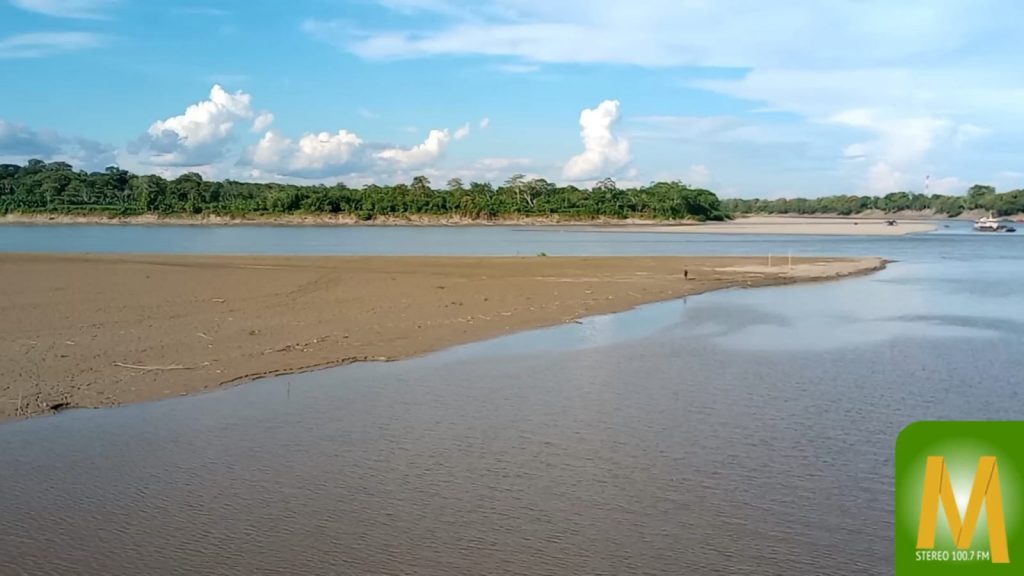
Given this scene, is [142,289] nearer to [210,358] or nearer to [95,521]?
[210,358]

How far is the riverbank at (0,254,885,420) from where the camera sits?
12.5 metres

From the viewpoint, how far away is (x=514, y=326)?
1878cm

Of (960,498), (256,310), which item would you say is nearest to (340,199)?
(256,310)

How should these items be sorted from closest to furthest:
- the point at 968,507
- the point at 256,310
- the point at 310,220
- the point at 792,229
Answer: the point at 968,507
the point at 256,310
the point at 792,229
the point at 310,220

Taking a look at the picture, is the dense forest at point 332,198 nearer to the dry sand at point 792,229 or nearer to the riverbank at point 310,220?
the riverbank at point 310,220

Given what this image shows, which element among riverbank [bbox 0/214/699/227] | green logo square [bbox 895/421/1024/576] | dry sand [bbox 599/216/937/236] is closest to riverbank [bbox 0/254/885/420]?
green logo square [bbox 895/421/1024/576]

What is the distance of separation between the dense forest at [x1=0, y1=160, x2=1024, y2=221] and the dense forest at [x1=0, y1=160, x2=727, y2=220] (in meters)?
0.15

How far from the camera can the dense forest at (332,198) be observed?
130 meters

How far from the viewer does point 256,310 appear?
19578 mm

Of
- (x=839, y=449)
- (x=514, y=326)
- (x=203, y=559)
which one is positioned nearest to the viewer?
(x=203, y=559)

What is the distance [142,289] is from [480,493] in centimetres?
1865

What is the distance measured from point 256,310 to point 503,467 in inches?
485

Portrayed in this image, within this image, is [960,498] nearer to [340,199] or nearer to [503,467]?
[503,467]

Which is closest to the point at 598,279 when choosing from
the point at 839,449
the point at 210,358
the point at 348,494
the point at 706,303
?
the point at 706,303
